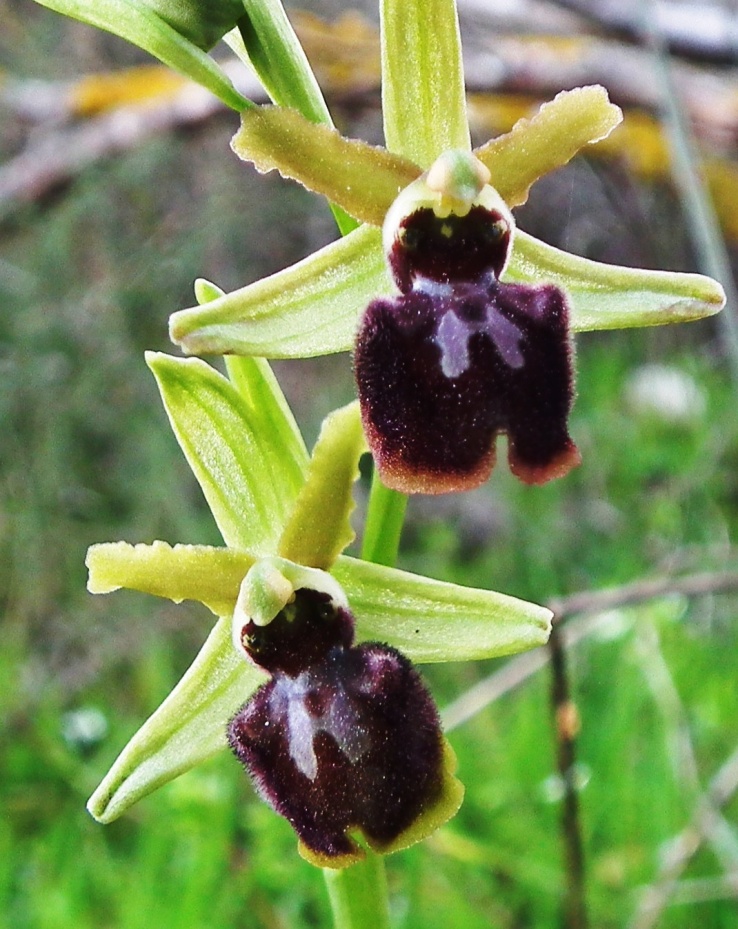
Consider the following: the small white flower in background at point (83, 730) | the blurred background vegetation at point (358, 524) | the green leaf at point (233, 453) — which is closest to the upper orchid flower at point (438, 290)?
the green leaf at point (233, 453)

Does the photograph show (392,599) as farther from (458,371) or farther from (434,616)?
(458,371)

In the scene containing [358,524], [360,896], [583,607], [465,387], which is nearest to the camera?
[465,387]

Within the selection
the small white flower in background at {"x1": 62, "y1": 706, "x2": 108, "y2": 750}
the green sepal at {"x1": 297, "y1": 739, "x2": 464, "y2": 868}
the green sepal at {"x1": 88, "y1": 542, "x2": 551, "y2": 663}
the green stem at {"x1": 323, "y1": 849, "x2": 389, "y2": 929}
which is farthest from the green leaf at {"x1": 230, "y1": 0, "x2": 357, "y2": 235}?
the small white flower in background at {"x1": 62, "y1": 706, "x2": 108, "y2": 750}

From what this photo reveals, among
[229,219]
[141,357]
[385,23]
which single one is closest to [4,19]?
[229,219]

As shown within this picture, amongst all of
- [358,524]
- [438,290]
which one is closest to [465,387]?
[438,290]

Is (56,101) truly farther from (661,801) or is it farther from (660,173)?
(661,801)

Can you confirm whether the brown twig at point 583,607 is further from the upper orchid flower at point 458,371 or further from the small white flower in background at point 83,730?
the small white flower in background at point 83,730

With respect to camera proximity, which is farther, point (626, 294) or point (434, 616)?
point (434, 616)
